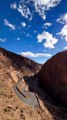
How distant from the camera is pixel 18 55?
60.7 m

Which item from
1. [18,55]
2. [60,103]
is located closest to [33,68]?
[18,55]

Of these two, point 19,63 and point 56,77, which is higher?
point 19,63

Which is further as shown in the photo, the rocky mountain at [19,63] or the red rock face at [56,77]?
the rocky mountain at [19,63]

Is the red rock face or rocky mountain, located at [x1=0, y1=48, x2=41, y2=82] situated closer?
the red rock face

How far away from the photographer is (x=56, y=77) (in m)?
38.9

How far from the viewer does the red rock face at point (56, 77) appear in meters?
36.6

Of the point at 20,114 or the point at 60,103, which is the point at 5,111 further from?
the point at 60,103

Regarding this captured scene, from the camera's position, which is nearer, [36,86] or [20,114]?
[20,114]

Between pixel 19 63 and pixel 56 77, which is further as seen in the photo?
pixel 19 63

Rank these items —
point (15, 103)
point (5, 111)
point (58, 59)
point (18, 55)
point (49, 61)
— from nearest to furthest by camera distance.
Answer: point (5, 111), point (15, 103), point (58, 59), point (49, 61), point (18, 55)

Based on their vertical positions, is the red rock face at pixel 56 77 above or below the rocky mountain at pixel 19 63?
below

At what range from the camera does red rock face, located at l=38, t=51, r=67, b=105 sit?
3662 cm

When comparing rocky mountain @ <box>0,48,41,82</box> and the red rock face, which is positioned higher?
A: rocky mountain @ <box>0,48,41,82</box>

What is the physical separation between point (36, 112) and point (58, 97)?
12455mm
